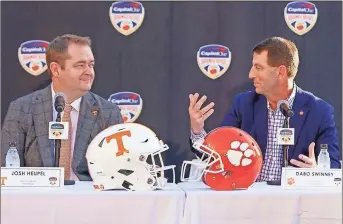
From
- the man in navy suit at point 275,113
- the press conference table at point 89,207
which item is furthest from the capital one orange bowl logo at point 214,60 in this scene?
the press conference table at point 89,207

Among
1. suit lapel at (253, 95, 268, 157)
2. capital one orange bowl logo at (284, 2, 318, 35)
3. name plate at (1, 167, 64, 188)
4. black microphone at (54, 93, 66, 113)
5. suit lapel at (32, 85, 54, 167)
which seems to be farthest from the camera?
capital one orange bowl logo at (284, 2, 318, 35)

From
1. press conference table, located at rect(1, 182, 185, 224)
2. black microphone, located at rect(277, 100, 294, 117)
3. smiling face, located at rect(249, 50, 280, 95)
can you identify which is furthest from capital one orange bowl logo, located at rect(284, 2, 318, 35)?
press conference table, located at rect(1, 182, 185, 224)

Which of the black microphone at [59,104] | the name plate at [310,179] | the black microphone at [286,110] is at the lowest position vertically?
the name plate at [310,179]

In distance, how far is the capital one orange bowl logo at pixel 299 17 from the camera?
427 centimetres

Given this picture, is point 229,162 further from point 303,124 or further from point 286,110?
point 303,124

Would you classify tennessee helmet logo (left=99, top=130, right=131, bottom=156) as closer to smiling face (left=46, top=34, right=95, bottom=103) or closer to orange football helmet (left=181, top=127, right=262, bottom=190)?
orange football helmet (left=181, top=127, right=262, bottom=190)

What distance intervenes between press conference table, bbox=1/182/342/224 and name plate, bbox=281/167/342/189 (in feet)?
0.24

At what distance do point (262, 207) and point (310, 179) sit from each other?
31 centimetres

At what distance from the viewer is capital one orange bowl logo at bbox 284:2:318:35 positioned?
4270mm

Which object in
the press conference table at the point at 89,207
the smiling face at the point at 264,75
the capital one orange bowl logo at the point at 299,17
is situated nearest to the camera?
the press conference table at the point at 89,207

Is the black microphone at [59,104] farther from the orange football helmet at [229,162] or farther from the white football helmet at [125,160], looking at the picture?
the orange football helmet at [229,162]

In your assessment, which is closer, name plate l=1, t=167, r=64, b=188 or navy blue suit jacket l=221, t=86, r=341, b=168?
name plate l=1, t=167, r=64, b=188

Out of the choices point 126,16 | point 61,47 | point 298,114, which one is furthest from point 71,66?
point 298,114

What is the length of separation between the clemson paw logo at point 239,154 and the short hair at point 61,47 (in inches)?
63.8
